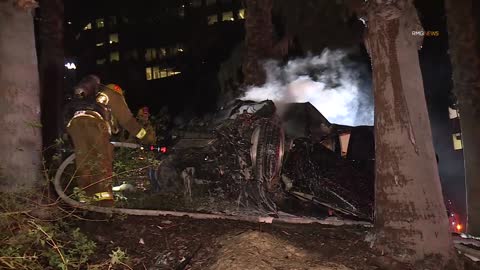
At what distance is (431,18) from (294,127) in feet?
64.1

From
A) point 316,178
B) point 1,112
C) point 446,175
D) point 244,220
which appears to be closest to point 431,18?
point 446,175

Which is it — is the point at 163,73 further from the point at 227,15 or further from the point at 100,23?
the point at 100,23

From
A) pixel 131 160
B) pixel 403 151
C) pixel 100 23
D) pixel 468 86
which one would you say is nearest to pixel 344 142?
pixel 468 86

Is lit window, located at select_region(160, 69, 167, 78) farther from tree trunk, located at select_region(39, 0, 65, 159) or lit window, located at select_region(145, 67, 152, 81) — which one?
tree trunk, located at select_region(39, 0, 65, 159)

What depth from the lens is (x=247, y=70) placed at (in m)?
12.5

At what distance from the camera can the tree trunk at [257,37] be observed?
12.1 metres

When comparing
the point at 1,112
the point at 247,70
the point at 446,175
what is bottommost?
the point at 446,175

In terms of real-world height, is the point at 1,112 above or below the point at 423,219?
above

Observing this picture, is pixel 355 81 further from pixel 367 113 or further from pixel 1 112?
pixel 1 112

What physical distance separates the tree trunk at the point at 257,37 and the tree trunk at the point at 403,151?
822 cm

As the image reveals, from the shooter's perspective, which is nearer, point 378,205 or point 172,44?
point 378,205

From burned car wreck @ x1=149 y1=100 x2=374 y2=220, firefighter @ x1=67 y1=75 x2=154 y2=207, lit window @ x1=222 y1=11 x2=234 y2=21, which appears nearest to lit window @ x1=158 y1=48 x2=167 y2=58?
lit window @ x1=222 y1=11 x2=234 y2=21

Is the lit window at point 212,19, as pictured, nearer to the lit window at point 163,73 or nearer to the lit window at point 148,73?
the lit window at point 163,73

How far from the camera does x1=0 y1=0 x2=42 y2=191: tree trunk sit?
3.98 meters
